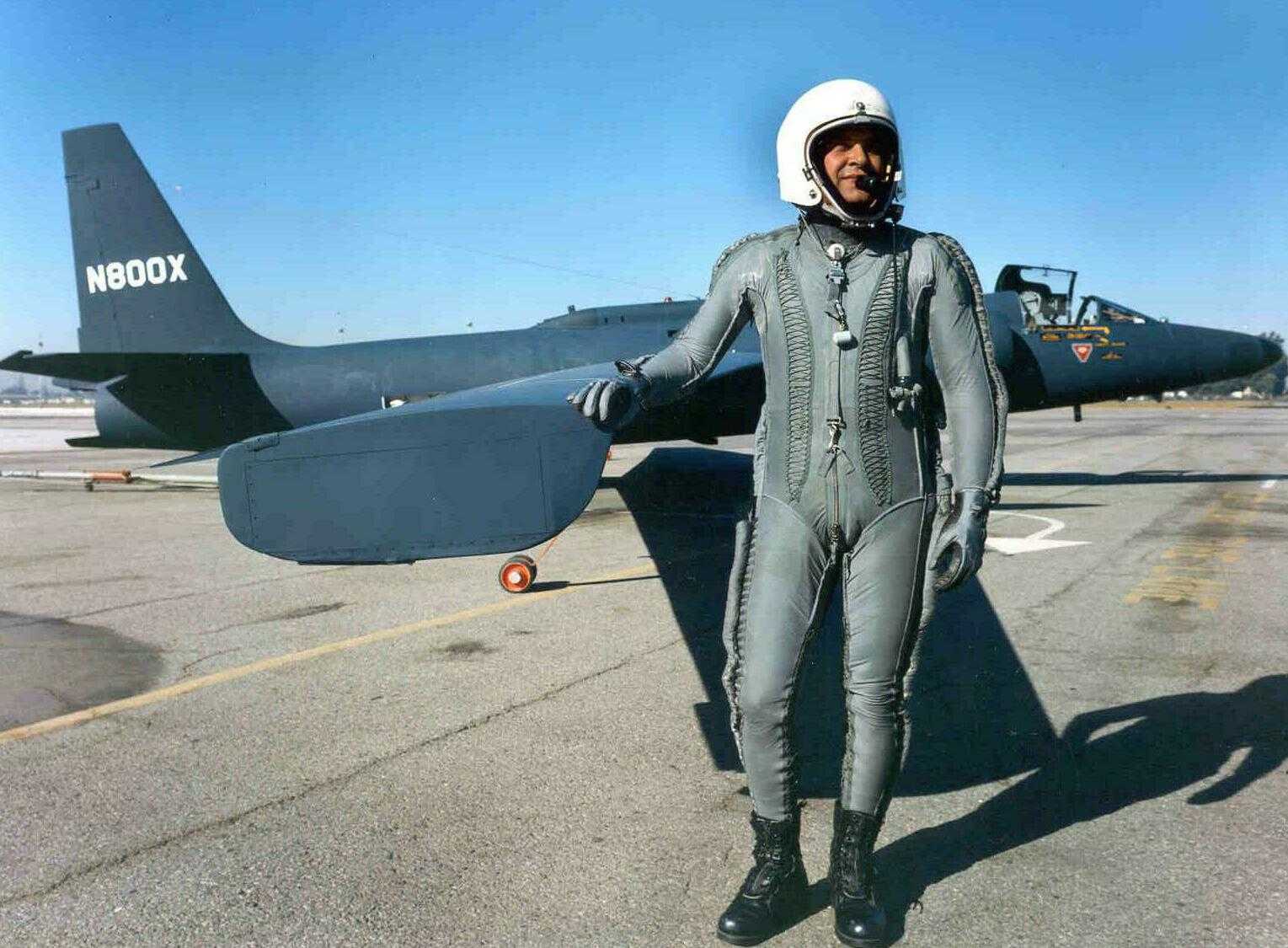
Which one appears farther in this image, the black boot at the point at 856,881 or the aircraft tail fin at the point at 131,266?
the aircraft tail fin at the point at 131,266

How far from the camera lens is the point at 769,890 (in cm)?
288

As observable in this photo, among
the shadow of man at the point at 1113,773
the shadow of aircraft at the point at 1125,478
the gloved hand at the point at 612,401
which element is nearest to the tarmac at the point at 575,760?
the shadow of man at the point at 1113,773

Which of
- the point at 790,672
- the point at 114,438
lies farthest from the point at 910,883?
the point at 114,438

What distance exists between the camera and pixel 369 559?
3311 millimetres

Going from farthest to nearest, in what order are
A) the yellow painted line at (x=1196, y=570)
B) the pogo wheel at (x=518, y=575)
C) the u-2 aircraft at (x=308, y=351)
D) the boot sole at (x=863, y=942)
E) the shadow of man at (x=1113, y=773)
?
the u-2 aircraft at (x=308, y=351) < the pogo wheel at (x=518, y=575) < the yellow painted line at (x=1196, y=570) < the shadow of man at (x=1113, y=773) < the boot sole at (x=863, y=942)

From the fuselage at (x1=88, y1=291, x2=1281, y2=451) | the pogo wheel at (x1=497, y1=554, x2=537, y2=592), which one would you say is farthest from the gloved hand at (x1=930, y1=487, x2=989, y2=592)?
the fuselage at (x1=88, y1=291, x2=1281, y2=451)

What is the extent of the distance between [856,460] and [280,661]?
420 cm

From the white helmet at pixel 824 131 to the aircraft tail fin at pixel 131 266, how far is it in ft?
43.9

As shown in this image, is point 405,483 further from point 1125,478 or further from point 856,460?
point 1125,478

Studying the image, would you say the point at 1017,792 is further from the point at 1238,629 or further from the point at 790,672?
the point at 1238,629

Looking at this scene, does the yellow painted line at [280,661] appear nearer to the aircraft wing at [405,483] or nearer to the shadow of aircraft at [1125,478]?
the aircraft wing at [405,483]

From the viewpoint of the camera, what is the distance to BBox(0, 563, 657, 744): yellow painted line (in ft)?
15.5

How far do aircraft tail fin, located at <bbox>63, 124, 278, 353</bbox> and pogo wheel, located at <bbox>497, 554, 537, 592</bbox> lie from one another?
9.03m

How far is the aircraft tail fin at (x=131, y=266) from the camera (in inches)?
561
